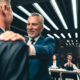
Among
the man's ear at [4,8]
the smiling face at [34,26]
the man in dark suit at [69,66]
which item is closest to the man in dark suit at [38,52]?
the smiling face at [34,26]

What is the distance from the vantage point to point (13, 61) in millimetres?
487

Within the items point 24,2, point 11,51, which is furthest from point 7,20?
point 24,2

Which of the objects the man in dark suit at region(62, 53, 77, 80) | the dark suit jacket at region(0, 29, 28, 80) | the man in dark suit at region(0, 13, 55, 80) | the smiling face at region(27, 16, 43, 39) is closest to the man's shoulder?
the dark suit jacket at region(0, 29, 28, 80)

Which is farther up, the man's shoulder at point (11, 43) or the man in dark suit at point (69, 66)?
the man's shoulder at point (11, 43)

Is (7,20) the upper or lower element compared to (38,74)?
upper

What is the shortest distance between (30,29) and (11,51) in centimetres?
90

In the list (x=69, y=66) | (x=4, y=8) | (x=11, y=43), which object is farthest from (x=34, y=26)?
(x=69, y=66)

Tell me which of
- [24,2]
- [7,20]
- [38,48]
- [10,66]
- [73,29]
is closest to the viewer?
[10,66]

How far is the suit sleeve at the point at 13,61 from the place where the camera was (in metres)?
0.49

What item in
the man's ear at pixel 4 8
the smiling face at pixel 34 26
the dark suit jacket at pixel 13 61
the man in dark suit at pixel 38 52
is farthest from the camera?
the smiling face at pixel 34 26

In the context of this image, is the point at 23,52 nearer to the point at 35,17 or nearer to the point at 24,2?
the point at 35,17

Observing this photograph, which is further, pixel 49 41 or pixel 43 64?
pixel 49 41

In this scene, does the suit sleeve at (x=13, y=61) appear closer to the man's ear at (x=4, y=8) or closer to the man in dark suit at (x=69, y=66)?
the man's ear at (x=4, y=8)

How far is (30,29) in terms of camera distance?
138 centimetres
